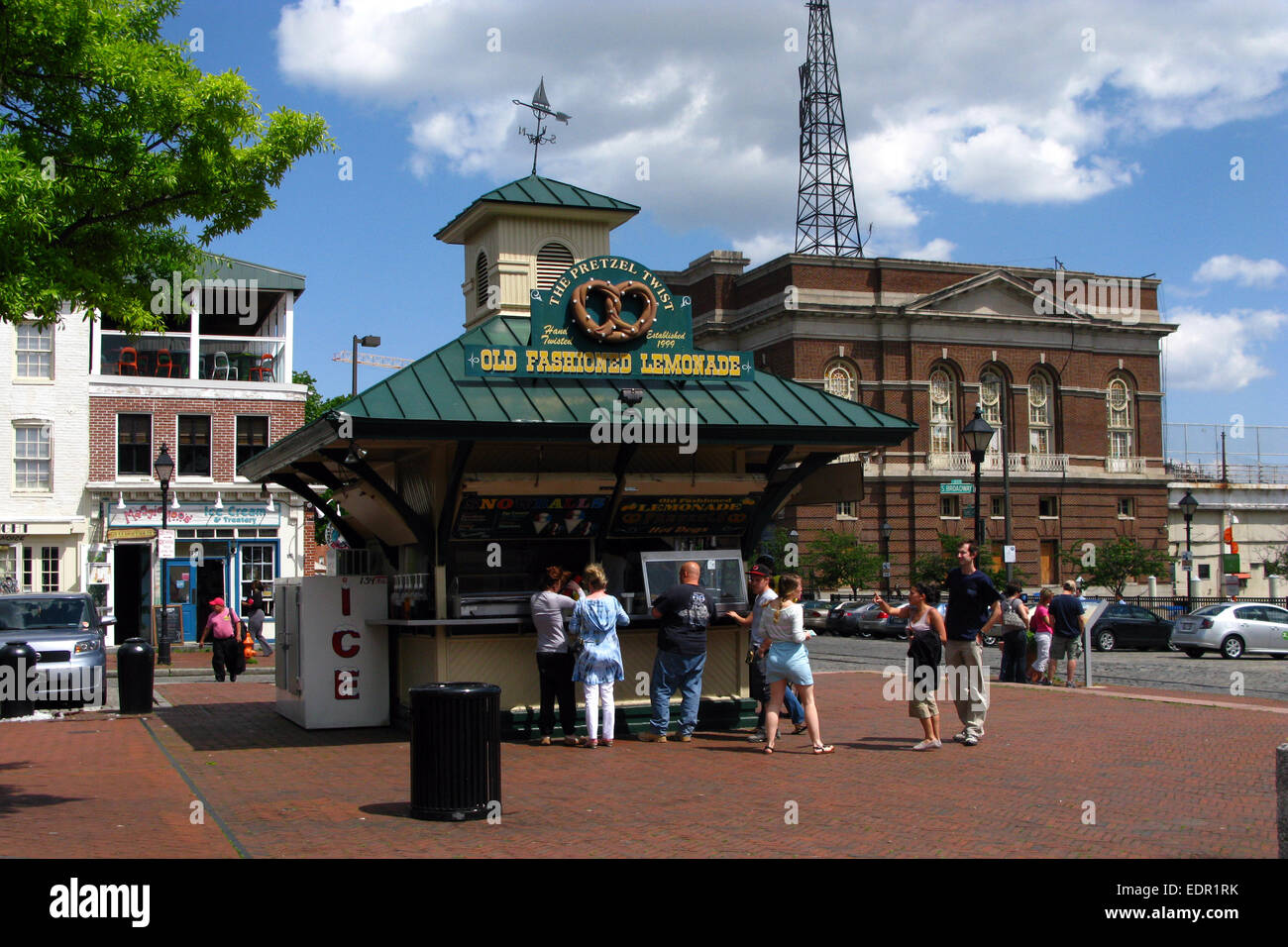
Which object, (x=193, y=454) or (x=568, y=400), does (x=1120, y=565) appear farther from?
(x=568, y=400)

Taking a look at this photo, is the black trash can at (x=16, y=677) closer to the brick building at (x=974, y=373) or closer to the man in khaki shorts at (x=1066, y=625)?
the man in khaki shorts at (x=1066, y=625)

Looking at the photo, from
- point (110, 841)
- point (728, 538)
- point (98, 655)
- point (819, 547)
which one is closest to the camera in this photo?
point (110, 841)

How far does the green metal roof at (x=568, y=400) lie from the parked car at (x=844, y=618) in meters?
32.0

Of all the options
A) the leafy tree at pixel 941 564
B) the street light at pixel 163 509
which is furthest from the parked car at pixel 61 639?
the leafy tree at pixel 941 564

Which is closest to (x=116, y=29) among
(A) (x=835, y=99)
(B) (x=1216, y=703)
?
(B) (x=1216, y=703)

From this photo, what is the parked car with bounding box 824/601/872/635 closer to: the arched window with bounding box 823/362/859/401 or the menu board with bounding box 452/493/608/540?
the arched window with bounding box 823/362/859/401

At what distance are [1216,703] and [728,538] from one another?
22.8 ft

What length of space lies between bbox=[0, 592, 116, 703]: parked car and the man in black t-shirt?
9372mm

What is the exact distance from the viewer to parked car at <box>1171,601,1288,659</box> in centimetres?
3156

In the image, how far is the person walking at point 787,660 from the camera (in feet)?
40.0

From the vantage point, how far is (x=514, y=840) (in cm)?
829

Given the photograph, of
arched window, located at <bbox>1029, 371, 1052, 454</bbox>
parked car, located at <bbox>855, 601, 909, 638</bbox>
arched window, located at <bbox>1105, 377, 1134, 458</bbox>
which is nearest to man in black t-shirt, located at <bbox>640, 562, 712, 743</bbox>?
parked car, located at <bbox>855, 601, 909, 638</bbox>
